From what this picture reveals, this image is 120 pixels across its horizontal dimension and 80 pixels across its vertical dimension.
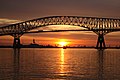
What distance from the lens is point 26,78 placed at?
34.1 meters

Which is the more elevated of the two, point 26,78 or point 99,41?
point 99,41

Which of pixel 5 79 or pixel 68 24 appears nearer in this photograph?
pixel 5 79

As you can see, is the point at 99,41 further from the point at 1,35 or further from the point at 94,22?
the point at 1,35

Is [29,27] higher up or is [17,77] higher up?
[29,27]

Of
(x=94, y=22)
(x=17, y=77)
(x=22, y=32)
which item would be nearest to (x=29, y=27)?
(x=22, y=32)

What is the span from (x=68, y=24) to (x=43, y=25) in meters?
11.1

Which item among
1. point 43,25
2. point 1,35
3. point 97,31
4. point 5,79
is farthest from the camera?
point 1,35

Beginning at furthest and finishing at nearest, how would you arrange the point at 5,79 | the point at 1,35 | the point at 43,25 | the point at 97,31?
the point at 1,35
the point at 43,25
the point at 97,31
the point at 5,79

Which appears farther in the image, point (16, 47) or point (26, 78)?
point (16, 47)

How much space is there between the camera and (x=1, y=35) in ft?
581

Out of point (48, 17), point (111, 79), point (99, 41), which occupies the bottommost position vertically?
point (111, 79)

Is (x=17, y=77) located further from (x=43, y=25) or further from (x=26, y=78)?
(x=43, y=25)

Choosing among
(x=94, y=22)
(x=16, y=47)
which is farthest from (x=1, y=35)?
(x=94, y=22)

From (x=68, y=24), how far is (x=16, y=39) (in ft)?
79.1
